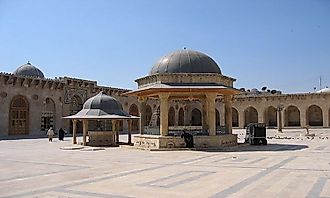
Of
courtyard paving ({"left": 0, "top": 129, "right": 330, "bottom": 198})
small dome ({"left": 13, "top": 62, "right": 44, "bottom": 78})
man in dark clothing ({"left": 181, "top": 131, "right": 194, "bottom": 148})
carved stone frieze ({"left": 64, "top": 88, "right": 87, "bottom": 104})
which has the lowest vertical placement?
courtyard paving ({"left": 0, "top": 129, "right": 330, "bottom": 198})

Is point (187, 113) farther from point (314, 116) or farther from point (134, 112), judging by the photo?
point (314, 116)

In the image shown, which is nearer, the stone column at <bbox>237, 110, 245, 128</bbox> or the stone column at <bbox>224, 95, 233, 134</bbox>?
the stone column at <bbox>224, 95, 233, 134</bbox>

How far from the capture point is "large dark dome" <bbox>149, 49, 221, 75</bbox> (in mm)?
17094

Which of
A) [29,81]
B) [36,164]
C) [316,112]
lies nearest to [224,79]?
[36,164]

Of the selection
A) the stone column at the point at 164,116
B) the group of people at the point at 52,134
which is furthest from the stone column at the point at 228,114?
the group of people at the point at 52,134

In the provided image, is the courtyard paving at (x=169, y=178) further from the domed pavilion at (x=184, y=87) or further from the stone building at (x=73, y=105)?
the stone building at (x=73, y=105)

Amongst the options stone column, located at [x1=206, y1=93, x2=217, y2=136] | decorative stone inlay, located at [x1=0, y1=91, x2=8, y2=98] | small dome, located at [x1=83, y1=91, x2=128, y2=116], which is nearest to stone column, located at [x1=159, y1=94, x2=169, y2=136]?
stone column, located at [x1=206, y1=93, x2=217, y2=136]

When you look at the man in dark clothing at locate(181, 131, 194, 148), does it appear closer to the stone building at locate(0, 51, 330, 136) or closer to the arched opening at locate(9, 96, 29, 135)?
the stone building at locate(0, 51, 330, 136)

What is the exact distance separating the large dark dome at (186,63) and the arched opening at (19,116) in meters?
16.1

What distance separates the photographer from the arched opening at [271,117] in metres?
44.6

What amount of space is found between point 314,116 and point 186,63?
3155 cm

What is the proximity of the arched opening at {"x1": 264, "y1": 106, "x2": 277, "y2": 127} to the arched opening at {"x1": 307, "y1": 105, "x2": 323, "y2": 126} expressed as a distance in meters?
3.98

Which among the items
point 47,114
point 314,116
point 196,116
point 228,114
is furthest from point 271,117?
point 228,114

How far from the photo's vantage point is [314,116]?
43.4 metres
